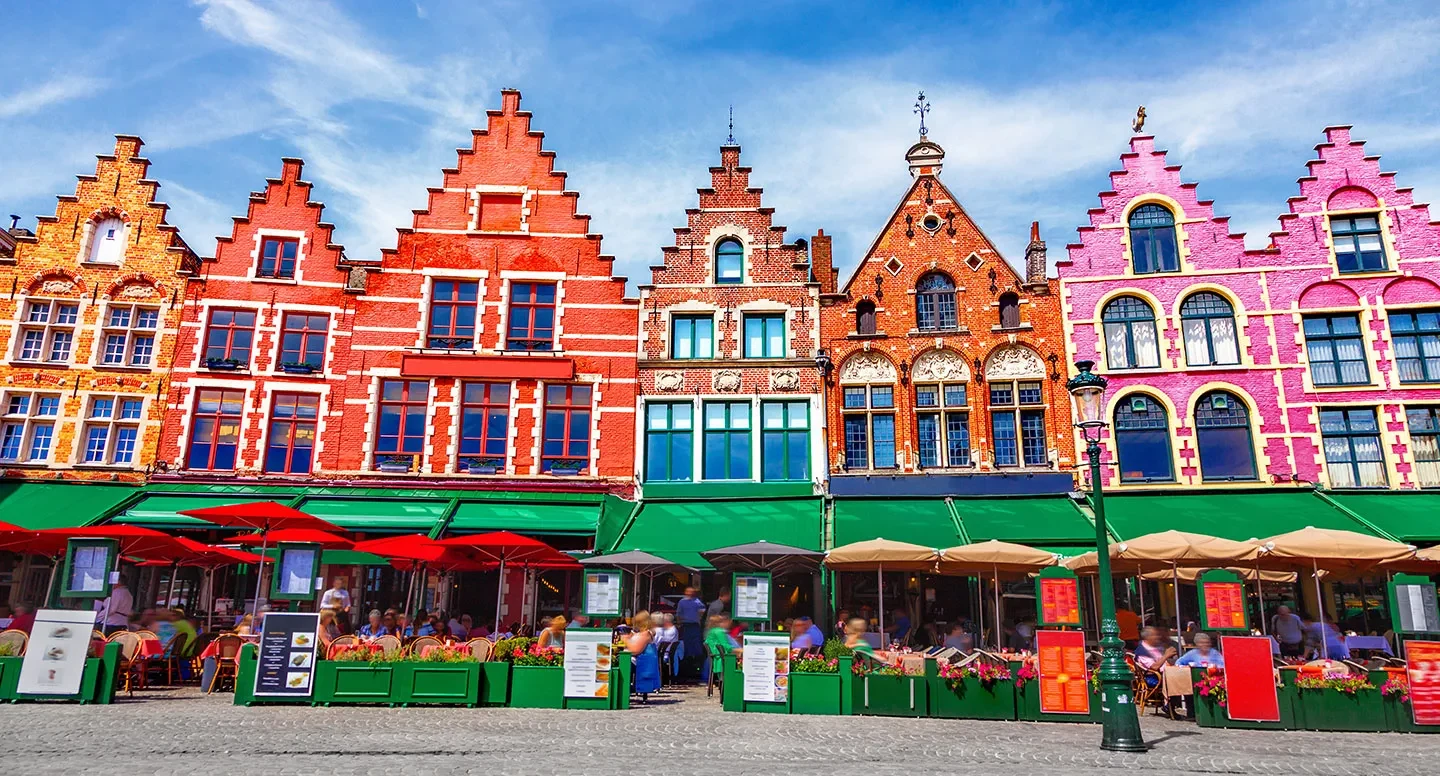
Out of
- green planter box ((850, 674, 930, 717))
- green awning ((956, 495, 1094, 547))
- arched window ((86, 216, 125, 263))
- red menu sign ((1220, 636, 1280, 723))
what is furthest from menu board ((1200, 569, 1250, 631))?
arched window ((86, 216, 125, 263))

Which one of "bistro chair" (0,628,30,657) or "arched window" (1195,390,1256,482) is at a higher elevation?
"arched window" (1195,390,1256,482)

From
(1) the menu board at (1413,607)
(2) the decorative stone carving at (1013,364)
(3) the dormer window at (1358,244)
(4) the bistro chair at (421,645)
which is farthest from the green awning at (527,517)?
(3) the dormer window at (1358,244)

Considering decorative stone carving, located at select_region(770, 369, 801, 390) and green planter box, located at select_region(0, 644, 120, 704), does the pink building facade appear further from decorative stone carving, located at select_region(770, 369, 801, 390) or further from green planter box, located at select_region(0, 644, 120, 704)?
green planter box, located at select_region(0, 644, 120, 704)

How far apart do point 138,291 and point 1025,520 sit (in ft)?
68.1

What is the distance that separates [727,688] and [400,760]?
5561mm

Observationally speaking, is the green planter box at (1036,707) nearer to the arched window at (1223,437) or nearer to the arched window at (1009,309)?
the arched window at (1223,437)

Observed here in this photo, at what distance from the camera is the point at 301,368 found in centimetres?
2128

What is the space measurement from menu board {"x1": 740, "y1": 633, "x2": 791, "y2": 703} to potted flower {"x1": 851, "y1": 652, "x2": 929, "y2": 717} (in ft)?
3.18

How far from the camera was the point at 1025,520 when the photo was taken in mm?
18406

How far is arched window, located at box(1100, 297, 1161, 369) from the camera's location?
20.4 m

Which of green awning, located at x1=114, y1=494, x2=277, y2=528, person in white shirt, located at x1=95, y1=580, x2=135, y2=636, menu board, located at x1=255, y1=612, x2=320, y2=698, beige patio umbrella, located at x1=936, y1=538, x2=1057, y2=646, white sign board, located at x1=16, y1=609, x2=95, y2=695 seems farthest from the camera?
green awning, located at x1=114, y1=494, x2=277, y2=528

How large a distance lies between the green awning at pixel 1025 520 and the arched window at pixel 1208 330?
467 centimetres

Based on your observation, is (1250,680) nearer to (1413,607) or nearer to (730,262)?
(1413,607)

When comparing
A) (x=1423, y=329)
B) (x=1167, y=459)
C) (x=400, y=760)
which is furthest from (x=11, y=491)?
(x=1423, y=329)
